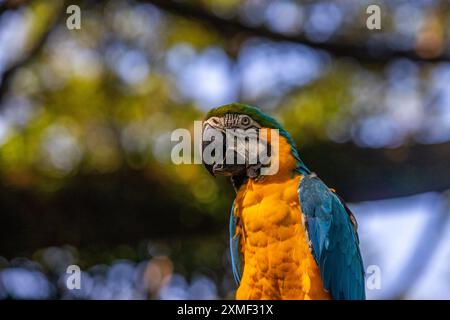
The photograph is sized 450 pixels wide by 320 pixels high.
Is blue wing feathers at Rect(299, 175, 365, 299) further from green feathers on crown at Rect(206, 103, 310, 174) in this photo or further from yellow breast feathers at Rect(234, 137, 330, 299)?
green feathers on crown at Rect(206, 103, 310, 174)

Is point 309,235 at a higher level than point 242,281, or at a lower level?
higher

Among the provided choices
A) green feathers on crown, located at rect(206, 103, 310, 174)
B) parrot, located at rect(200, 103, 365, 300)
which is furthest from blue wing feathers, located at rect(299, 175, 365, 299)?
green feathers on crown, located at rect(206, 103, 310, 174)

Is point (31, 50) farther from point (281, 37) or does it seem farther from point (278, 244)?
point (278, 244)

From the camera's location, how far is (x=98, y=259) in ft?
12.4

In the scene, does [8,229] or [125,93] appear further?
[125,93]

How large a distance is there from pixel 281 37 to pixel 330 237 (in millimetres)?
1774

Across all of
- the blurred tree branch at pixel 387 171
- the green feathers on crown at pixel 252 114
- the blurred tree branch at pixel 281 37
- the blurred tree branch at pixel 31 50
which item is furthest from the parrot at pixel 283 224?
the blurred tree branch at pixel 31 50

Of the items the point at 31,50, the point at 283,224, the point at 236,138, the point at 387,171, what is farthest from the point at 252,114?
the point at 31,50

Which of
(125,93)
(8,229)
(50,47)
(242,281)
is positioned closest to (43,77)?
(50,47)

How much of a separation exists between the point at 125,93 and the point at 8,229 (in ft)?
3.60

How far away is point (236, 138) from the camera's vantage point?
2.18 meters

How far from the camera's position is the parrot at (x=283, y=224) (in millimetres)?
2152

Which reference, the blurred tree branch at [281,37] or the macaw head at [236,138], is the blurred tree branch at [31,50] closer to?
the blurred tree branch at [281,37]
